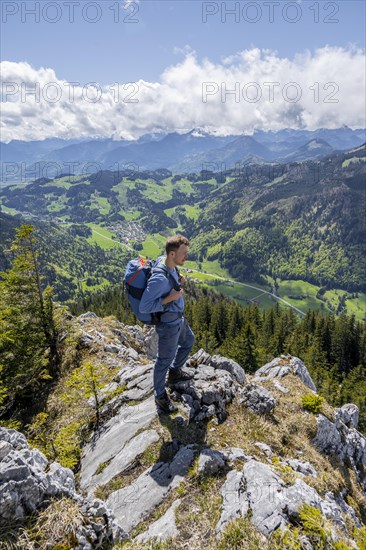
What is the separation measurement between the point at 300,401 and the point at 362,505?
4.37 meters

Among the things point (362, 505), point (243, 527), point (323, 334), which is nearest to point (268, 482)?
point (243, 527)

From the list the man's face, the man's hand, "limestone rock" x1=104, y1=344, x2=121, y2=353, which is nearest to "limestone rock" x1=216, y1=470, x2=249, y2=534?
the man's hand

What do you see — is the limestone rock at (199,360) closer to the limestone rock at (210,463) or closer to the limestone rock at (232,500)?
the limestone rock at (210,463)

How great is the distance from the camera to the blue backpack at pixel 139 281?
9562 mm

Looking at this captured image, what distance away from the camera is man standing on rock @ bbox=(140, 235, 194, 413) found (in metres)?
9.21

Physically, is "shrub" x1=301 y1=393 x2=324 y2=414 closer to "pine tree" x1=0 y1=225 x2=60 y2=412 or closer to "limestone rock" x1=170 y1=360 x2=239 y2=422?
"limestone rock" x1=170 y1=360 x2=239 y2=422

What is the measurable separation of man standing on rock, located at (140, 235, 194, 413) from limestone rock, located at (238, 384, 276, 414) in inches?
130

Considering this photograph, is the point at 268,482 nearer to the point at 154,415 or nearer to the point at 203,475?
the point at 203,475

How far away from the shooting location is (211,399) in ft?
39.4

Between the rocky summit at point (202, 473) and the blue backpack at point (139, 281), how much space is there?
433 cm

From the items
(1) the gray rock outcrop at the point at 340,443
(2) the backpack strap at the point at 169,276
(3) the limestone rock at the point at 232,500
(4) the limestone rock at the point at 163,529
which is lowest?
(1) the gray rock outcrop at the point at 340,443

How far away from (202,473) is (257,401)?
5.02m

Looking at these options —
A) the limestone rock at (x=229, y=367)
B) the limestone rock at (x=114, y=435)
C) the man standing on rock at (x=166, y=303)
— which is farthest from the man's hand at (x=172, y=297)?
the limestone rock at (x=229, y=367)

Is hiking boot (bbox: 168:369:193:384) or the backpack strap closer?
the backpack strap
